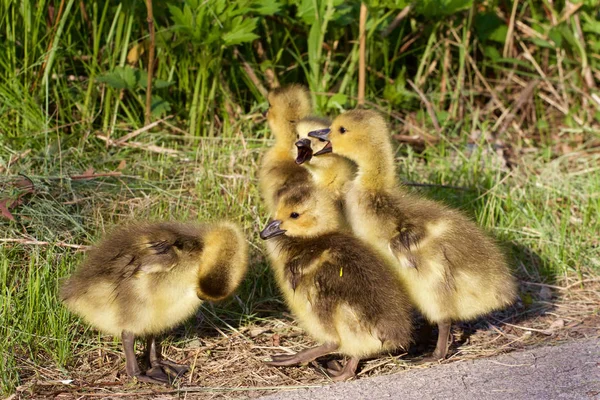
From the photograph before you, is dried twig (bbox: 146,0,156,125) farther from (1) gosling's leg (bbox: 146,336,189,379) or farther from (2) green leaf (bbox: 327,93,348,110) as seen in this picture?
(1) gosling's leg (bbox: 146,336,189,379)

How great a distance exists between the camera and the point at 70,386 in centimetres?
386

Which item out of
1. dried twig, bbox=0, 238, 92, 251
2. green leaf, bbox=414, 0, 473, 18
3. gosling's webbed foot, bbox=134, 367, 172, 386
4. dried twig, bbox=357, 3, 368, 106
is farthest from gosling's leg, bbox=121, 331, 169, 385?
green leaf, bbox=414, 0, 473, 18

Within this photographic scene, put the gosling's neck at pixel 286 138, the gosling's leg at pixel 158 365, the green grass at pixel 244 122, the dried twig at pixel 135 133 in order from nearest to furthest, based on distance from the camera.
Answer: the gosling's leg at pixel 158 365
the green grass at pixel 244 122
the gosling's neck at pixel 286 138
the dried twig at pixel 135 133

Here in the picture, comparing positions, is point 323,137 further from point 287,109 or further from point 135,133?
point 135,133

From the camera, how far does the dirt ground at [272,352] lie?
3.86m

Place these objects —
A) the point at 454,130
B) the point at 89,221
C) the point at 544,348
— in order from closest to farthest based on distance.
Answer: the point at 544,348, the point at 89,221, the point at 454,130

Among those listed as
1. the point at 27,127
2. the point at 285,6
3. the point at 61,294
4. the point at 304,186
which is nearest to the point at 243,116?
the point at 285,6

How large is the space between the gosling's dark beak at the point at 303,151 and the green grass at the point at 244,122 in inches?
29.6

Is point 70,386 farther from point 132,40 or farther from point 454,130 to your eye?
point 454,130

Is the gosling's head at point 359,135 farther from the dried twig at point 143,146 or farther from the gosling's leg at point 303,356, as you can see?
the dried twig at point 143,146

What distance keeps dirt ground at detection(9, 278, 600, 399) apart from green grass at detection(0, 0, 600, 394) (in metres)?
0.12

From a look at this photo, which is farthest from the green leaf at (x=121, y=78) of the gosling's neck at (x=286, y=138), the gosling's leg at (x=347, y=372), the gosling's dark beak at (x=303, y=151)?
the gosling's leg at (x=347, y=372)

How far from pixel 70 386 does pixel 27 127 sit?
2.20m

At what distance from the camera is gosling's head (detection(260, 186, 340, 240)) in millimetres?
4070
